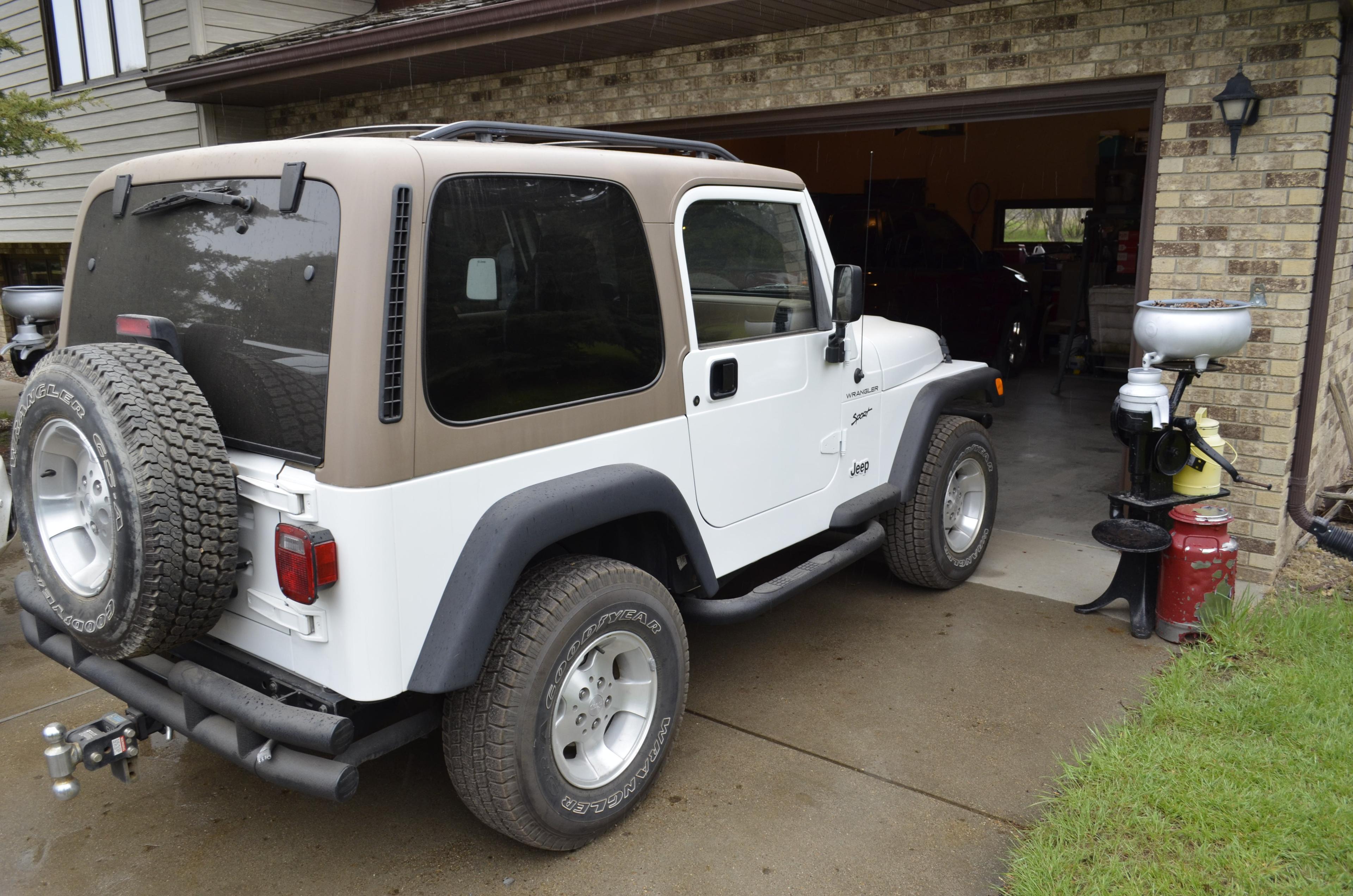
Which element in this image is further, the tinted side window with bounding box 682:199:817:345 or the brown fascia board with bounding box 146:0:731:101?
the brown fascia board with bounding box 146:0:731:101

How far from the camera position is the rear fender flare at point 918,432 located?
4582mm

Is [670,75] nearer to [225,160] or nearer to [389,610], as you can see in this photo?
A: [225,160]

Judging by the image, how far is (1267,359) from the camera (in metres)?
4.89

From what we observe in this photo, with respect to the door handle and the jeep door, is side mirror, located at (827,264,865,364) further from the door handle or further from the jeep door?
the door handle

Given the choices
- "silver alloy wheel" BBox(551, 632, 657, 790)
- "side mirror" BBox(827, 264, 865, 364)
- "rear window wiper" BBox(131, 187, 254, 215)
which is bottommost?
"silver alloy wheel" BBox(551, 632, 657, 790)

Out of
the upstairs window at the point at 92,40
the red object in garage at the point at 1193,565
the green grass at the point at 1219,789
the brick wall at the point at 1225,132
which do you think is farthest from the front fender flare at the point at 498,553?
the upstairs window at the point at 92,40

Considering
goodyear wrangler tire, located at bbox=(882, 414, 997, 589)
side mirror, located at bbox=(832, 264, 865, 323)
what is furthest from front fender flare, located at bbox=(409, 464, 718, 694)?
goodyear wrangler tire, located at bbox=(882, 414, 997, 589)

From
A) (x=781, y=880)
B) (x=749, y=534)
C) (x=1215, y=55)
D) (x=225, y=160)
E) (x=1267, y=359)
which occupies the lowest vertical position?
(x=781, y=880)

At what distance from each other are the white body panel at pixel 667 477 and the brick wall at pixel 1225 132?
1.32 metres

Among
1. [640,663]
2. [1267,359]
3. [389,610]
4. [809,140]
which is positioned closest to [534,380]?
[389,610]

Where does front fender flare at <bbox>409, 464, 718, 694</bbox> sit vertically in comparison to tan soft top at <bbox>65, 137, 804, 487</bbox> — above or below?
below

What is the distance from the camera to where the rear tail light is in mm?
2418

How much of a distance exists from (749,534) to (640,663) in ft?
2.45

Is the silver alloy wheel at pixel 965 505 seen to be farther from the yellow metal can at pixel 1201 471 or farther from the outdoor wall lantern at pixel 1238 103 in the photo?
the outdoor wall lantern at pixel 1238 103
